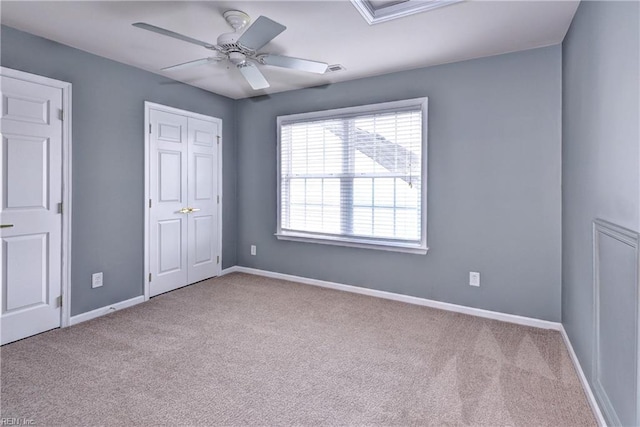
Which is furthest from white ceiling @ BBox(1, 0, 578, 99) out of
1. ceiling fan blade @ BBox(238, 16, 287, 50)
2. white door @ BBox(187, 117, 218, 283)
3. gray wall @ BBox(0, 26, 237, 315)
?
white door @ BBox(187, 117, 218, 283)

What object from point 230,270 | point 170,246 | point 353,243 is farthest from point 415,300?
point 170,246

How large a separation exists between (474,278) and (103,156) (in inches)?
148

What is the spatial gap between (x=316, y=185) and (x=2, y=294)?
3.05m

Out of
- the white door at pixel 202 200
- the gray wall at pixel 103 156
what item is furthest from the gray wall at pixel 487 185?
the gray wall at pixel 103 156

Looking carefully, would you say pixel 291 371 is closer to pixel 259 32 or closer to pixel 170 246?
pixel 259 32

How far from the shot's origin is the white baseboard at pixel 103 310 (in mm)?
3113

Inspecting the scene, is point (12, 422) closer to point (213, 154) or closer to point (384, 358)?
point (384, 358)

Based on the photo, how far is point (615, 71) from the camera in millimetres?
1580

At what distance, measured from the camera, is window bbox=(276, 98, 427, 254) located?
11.8 feet

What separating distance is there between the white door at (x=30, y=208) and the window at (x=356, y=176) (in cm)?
235

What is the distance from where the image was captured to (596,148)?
1.90m

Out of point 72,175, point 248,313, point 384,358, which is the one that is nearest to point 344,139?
point 248,313

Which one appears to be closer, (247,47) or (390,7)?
(247,47)

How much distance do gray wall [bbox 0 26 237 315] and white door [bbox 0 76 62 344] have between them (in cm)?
15
